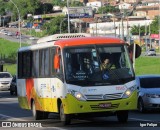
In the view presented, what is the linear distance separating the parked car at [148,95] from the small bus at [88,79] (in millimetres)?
5970

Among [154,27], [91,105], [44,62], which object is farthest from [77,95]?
[154,27]

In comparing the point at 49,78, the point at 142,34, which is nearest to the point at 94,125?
the point at 49,78

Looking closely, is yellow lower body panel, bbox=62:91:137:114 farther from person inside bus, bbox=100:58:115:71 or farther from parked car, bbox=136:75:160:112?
parked car, bbox=136:75:160:112

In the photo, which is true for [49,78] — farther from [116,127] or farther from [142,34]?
[142,34]

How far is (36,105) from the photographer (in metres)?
22.9

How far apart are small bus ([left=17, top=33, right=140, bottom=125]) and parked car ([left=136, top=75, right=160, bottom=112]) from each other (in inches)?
235

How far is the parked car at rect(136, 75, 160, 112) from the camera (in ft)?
85.8

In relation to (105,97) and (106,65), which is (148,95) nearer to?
(106,65)

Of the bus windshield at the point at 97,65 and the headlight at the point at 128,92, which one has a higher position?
the bus windshield at the point at 97,65

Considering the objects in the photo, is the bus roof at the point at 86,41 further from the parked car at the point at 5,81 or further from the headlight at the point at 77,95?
the parked car at the point at 5,81

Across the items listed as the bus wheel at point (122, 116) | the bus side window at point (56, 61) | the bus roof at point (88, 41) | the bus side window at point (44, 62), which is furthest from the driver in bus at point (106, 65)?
the bus side window at point (44, 62)

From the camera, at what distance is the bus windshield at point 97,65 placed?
63.3 ft

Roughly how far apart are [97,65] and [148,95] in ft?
23.9

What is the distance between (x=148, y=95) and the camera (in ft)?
86.4
